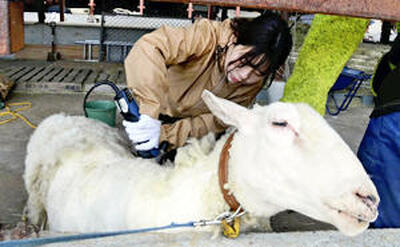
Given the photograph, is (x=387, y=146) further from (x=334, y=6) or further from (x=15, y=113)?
(x=15, y=113)

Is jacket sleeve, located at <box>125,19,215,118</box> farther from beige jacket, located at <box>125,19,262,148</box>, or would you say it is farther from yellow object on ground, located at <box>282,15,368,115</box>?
yellow object on ground, located at <box>282,15,368,115</box>

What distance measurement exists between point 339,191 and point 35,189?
2134mm

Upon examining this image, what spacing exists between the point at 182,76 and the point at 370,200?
1617mm

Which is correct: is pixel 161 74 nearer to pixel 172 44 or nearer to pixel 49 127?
pixel 172 44

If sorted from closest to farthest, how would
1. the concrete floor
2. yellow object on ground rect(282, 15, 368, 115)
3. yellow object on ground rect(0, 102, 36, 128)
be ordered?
the concrete floor → yellow object on ground rect(282, 15, 368, 115) → yellow object on ground rect(0, 102, 36, 128)

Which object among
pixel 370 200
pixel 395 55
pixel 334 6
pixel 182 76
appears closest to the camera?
pixel 370 200

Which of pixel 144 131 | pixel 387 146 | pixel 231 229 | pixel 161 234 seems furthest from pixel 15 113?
pixel 387 146

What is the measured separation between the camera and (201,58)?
251 centimetres

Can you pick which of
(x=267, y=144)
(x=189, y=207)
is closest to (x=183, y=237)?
(x=189, y=207)

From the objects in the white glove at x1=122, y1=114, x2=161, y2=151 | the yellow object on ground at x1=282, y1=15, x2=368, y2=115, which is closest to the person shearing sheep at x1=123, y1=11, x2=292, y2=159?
the white glove at x1=122, y1=114, x2=161, y2=151

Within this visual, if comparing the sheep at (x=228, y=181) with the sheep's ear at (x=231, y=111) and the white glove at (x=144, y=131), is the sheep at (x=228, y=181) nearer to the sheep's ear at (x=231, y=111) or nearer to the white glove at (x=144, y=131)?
the sheep's ear at (x=231, y=111)

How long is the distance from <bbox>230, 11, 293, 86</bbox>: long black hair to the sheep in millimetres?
541

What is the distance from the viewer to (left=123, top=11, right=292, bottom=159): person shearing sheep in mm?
2217

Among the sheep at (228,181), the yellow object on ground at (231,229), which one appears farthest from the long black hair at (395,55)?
the yellow object on ground at (231,229)
